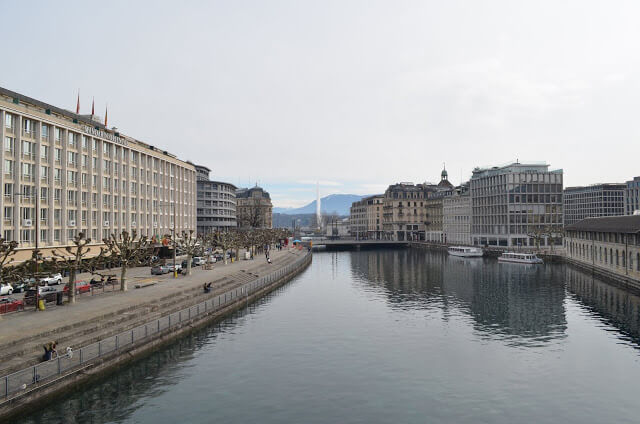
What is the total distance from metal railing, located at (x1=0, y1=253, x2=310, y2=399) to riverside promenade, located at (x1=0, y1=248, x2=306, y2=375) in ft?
4.25

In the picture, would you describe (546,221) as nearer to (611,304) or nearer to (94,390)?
(611,304)

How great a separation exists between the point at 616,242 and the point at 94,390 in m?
97.0

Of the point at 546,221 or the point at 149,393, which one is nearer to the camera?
the point at 149,393

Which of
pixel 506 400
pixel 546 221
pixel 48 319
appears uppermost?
pixel 546 221

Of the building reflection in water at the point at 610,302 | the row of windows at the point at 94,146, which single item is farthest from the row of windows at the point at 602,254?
the row of windows at the point at 94,146

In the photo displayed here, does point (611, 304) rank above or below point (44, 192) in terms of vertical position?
below

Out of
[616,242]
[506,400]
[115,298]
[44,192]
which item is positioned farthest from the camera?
[616,242]

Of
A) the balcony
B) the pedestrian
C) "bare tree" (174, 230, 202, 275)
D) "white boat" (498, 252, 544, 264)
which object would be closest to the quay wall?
the pedestrian

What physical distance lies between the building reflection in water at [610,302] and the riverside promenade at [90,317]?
5225cm

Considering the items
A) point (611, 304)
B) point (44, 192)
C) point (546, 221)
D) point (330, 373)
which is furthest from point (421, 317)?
point (546, 221)

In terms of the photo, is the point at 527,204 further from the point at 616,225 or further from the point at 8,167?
the point at 8,167

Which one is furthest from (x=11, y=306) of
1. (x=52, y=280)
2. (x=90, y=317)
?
(x=52, y=280)

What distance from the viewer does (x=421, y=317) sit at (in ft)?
206

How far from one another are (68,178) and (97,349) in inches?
2122
